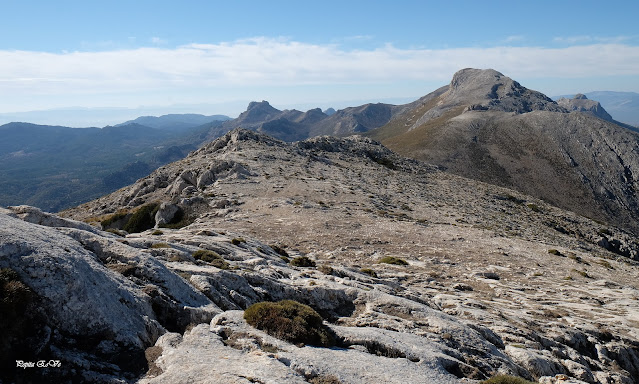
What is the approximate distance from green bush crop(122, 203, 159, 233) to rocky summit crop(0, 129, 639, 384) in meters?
0.34

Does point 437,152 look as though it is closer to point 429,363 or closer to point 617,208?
point 617,208

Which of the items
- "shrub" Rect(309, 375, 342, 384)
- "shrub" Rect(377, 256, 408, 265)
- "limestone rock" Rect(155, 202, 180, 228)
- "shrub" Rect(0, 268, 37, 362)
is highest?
"shrub" Rect(0, 268, 37, 362)

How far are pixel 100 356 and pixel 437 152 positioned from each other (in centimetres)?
14924

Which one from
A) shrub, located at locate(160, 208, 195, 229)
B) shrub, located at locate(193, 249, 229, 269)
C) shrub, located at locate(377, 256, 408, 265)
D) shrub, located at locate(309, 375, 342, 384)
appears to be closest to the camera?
shrub, located at locate(309, 375, 342, 384)

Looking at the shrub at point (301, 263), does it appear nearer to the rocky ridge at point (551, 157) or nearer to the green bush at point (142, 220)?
the green bush at point (142, 220)

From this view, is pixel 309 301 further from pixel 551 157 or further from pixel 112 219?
pixel 551 157

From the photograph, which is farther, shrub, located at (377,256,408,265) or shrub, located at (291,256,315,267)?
shrub, located at (377,256,408,265)

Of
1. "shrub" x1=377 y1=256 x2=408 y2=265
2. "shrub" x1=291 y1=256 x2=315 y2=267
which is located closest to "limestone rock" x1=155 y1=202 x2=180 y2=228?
"shrub" x1=291 y1=256 x2=315 y2=267

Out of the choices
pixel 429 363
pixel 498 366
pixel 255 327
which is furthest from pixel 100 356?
pixel 498 366

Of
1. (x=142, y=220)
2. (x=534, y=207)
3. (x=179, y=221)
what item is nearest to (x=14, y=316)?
(x=179, y=221)

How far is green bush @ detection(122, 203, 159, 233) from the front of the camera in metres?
44.5

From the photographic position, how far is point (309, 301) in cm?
1711

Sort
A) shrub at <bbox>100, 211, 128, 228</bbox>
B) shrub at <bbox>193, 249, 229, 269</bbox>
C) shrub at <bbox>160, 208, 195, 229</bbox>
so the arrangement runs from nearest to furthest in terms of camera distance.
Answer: shrub at <bbox>193, 249, 229, 269</bbox>, shrub at <bbox>160, 208, 195, 229</bbox>, shrub at <bbox>100, 211, 128, 228</bbox>

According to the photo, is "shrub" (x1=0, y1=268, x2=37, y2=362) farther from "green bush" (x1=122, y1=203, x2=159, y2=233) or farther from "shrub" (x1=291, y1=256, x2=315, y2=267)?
"green bush" (x1=122, y1=203, x2=159, y2=233)
